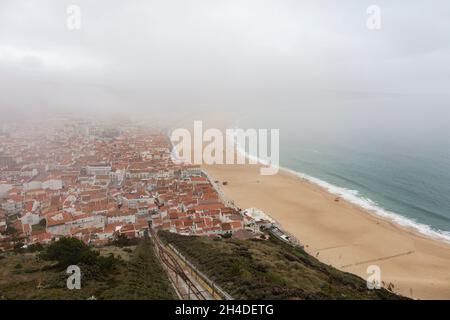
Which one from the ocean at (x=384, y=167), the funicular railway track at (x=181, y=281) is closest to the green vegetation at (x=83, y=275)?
the funicular railway track at (x=181, y=281)

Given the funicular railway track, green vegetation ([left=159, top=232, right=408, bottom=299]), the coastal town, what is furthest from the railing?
the coastal town

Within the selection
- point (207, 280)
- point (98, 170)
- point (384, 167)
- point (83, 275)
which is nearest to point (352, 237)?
point (207, 280)

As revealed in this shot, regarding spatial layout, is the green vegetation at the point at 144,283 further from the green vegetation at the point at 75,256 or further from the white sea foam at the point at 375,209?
the white sea foam at the point at 375,209

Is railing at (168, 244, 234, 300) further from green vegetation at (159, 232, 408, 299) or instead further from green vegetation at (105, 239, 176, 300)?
green vegetation at (105, 239, 176, 300)

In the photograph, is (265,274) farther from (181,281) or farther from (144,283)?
(144,283)

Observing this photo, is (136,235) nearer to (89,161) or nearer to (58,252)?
(58,252)
